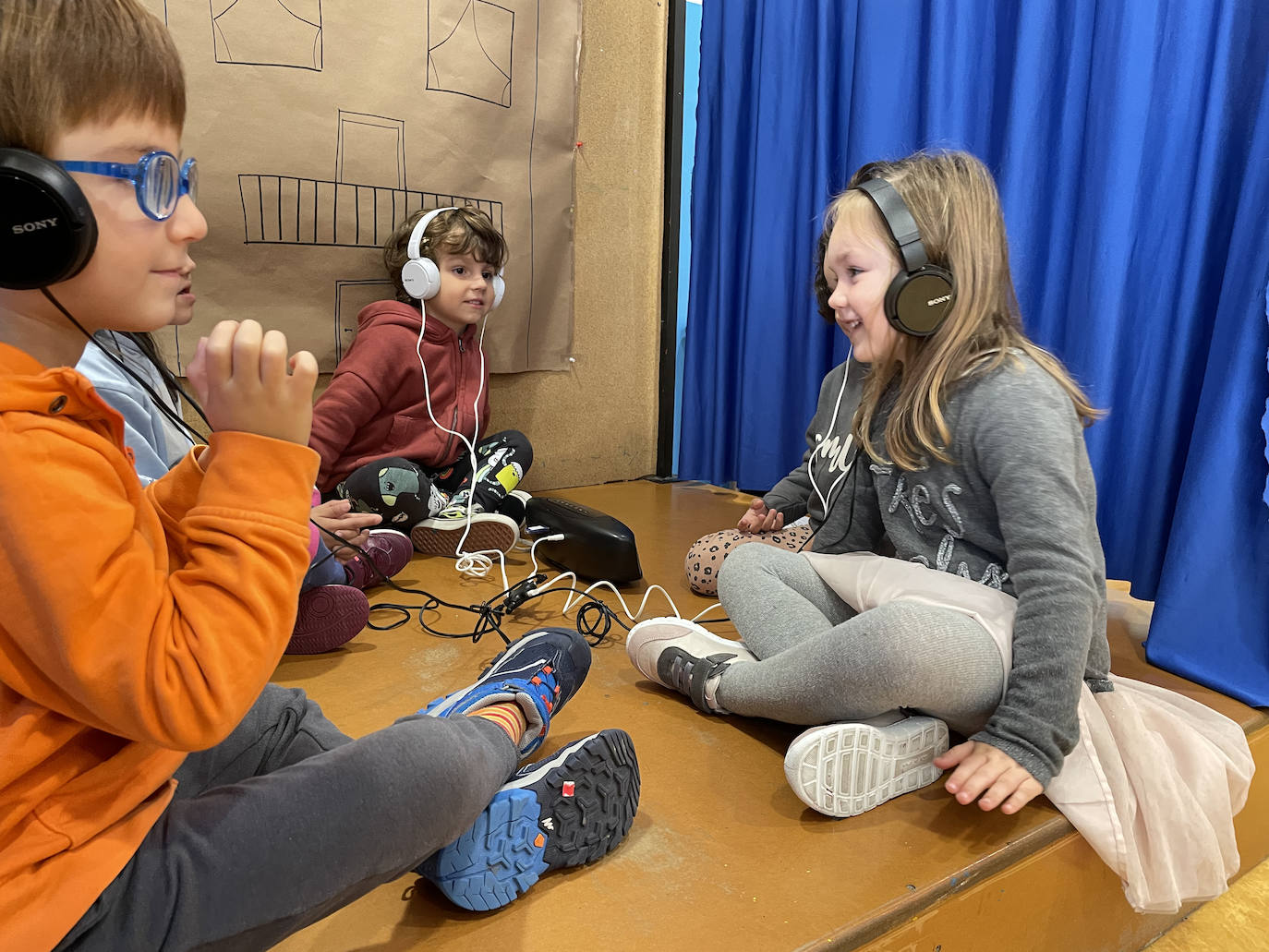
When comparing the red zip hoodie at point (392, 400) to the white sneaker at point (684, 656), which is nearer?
the white sneaker at point (684, 656)

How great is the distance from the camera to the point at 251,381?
0.49 metres

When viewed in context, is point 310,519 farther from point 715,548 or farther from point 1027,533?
point 1027,533

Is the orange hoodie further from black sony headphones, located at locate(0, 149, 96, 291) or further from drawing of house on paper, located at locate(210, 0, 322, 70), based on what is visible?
drawing of house on paper, located at locate(210, 0, 322, 70)

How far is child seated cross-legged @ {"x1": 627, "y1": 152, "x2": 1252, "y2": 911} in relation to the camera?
2.64 ft

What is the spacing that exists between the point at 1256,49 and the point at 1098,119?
0.19m

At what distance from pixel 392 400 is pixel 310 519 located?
1.96 feet

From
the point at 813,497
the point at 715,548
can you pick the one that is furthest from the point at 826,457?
the point at 715,548

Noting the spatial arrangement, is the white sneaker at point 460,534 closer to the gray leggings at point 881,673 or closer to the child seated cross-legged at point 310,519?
the child seated cross-legged at point 310,519

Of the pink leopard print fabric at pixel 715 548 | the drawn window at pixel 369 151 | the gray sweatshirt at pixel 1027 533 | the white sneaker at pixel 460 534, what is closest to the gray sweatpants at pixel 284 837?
the gray sweatshirt at pixel 1027 533

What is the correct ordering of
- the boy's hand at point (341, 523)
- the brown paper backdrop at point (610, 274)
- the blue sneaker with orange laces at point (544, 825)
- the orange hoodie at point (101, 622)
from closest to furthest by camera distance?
the orange hoodie at point (101, 622) < the blue sneaker with orange laces at point (544, 825) < the boy's hand at point (341, 523) < the brown paper backdrop at point (610, 274)

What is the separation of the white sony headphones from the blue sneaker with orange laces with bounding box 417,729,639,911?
3.36 feet

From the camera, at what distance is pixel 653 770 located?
90 centimetres

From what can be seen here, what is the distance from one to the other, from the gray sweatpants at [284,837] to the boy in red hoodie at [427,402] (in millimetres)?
905

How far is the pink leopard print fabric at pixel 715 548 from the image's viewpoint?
1408mm
